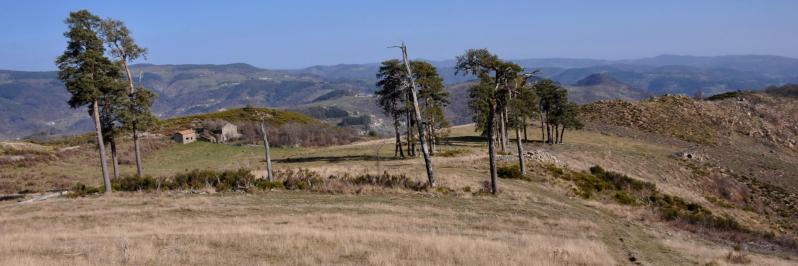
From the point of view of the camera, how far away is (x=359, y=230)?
19.0 m

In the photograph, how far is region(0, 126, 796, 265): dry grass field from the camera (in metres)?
15.0

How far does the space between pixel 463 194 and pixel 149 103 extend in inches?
794

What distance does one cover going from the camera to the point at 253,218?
72.7ft

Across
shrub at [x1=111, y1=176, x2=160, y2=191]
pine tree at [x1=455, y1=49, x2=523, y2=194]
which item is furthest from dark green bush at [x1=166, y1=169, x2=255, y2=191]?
pine tree at [x1=455, y1=49, x2=523, y2=194]

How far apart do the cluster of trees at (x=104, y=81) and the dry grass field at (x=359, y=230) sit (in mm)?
5711

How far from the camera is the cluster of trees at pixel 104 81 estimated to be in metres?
30.3

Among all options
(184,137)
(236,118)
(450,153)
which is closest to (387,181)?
(450,153)

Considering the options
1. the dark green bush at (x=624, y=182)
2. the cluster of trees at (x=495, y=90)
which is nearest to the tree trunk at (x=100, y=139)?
the cluster of trees at (x=495, y=90)

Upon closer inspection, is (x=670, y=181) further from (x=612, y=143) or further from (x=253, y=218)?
(x=253, y=218)

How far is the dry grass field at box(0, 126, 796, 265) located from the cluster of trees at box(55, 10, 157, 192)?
571 centimetres

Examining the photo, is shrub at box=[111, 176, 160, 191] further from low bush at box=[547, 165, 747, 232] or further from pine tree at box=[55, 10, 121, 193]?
low bush at box=[547, 165, 747, 232]

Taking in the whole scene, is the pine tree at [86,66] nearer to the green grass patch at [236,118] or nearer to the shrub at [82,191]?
the shrub at [82,191]

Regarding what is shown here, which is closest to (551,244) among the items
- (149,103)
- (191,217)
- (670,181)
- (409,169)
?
(191,217)

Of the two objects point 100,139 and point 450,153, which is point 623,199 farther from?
point 100,139
